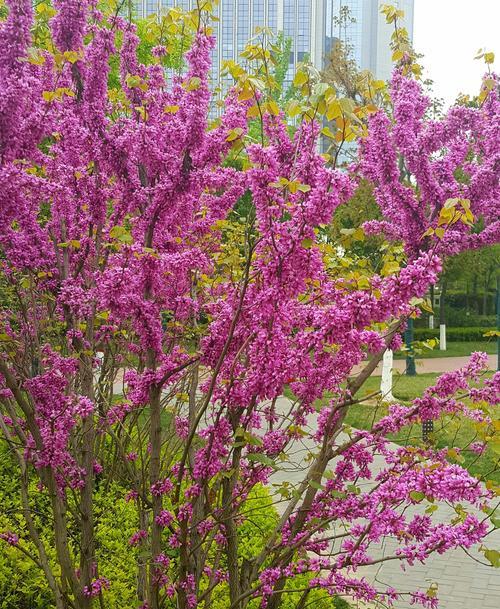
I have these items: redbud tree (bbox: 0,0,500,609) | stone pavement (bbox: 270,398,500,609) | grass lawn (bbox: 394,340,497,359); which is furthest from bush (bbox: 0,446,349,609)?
grass lawn (bbox: 394,340,497,359)

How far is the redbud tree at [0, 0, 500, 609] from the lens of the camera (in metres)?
2.50

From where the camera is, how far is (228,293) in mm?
3418

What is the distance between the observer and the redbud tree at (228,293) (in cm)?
250

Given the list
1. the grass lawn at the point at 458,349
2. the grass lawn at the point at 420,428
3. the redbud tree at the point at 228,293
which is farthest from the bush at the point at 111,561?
the grass lawn at the point at 458,349

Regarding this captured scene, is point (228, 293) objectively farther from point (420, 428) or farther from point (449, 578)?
point (420, 428)

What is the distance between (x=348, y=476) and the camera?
3.43m

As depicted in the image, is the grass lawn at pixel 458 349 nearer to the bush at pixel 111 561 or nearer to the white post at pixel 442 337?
the white post at pixel 442 337

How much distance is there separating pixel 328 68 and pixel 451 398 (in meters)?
17.2

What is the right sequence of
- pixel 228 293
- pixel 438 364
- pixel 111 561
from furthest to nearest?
1. pixel 438 364
2. pixel 111 561
3. pixel 228 293

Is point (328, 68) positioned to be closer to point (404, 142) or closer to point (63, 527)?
point (404, 142)

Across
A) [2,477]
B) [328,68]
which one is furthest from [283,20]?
[2,477]

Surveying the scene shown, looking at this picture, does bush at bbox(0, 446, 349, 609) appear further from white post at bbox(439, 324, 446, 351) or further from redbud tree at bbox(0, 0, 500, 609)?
white post at bbox(439, 324, 446, 351)

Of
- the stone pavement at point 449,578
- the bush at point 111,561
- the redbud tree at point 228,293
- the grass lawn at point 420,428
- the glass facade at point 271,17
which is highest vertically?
the glass facade at point 271,17

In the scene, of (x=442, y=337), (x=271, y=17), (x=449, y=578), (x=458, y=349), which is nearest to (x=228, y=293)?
(x=449, y=578)
